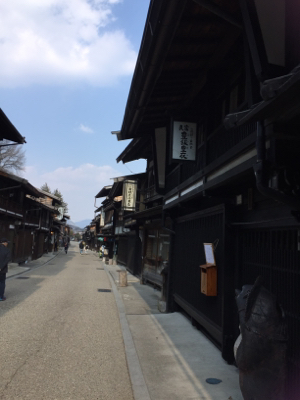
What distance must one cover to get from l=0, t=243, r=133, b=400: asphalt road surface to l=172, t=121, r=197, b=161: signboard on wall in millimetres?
4716

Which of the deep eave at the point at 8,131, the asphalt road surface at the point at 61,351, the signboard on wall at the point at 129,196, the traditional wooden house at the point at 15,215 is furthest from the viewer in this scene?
the traditional wooden house at the point at 15,215

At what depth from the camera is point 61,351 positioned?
6.11 metres

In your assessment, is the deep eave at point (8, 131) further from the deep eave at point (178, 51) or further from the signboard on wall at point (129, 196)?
the deep eave at point (178, 51)

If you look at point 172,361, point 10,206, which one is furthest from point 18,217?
point 172,361

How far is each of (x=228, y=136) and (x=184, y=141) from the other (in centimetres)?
238

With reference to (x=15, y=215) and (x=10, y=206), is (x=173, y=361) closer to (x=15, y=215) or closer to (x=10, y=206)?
(x=10, y=206)

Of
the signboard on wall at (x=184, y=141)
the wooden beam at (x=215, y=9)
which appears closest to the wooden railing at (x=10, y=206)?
the signboard on wall at (x=184, y=141)

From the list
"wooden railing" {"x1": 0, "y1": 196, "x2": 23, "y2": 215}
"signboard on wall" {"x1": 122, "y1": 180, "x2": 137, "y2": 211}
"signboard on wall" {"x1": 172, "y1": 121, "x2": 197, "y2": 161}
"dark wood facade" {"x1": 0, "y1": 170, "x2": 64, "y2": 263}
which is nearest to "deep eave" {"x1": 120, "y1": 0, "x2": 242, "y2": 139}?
"signboard on wall" {"x1": 172, "y1": 121, "x2": 197, "y2": 161}

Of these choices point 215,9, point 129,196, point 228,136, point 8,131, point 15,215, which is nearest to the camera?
point 215,9

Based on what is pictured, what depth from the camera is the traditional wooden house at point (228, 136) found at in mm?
3611

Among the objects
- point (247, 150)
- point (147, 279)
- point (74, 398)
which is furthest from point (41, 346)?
point (147, 279)

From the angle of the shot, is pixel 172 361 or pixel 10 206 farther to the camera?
pixel 10 206

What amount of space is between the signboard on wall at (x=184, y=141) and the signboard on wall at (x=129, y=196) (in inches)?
497

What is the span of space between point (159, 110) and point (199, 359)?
21.2ft
